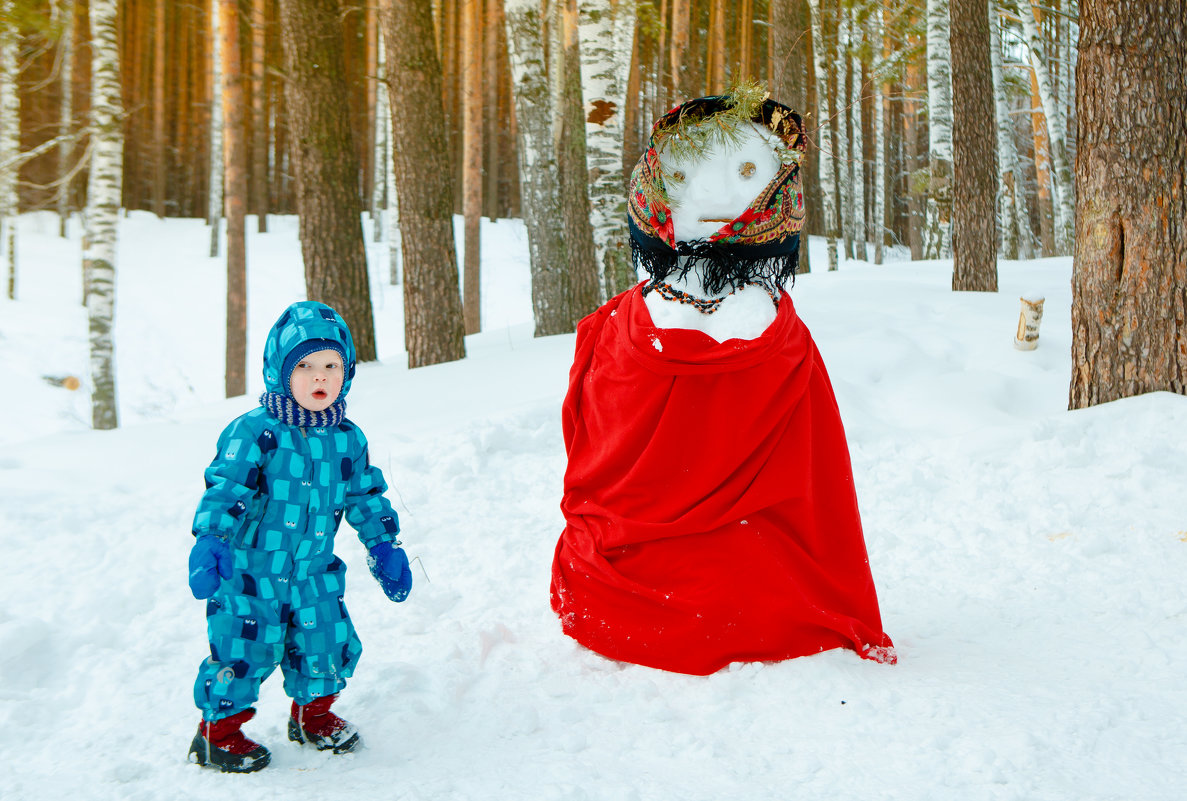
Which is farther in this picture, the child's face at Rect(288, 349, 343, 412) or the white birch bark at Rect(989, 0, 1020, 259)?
the white birch bark at Rect(989, 0, 1020, 259)

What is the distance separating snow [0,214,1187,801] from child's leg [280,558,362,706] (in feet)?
0.63

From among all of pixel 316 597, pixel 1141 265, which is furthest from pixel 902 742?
pixel 1141 265

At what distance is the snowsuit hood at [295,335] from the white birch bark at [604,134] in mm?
5444

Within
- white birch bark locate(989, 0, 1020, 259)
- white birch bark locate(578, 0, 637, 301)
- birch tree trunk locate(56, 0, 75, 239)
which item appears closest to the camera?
white birch bark locate(578, 0, 637, 301)

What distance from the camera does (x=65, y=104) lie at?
1568cm

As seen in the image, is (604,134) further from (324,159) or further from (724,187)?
(724,187)

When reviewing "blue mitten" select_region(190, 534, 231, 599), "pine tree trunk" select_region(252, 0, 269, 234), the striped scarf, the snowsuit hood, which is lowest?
"blue mitten" select_region(190, 534, 231, 599)

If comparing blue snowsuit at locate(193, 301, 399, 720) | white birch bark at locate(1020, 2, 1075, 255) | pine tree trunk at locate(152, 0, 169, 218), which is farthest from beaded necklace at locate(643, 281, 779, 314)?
pine tree trunk at locate(152, 0, 169, 218)

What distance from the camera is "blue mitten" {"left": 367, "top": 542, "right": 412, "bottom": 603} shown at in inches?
93.4

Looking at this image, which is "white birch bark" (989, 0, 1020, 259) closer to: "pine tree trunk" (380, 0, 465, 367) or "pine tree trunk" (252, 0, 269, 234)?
"pine tree trunk" (380, 0, 465, 367)

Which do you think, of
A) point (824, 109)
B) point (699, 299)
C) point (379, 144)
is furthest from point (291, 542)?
point (379, 144)

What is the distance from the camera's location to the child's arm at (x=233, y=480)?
2105 mm

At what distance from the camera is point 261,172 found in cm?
2327

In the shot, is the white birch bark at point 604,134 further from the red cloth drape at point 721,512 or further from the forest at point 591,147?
the red cloth drape at point 721,512
